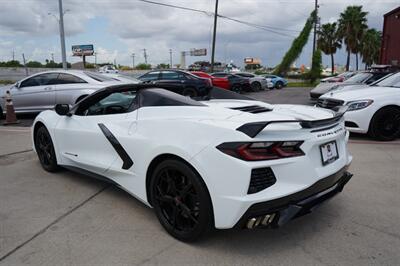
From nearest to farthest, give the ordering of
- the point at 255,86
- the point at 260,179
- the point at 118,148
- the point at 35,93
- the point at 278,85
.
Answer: the point at 260,179 < the point at 118,148 < the point at 35,93 < the point at 255,86 < the point at 278,85

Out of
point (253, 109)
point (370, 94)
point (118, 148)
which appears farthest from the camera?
point (370, 94)

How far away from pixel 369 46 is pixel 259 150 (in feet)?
188

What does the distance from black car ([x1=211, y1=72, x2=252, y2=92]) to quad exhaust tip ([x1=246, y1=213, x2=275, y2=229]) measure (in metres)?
20.4

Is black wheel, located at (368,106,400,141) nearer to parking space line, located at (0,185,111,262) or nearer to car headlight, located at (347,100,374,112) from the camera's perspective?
car headlight, located at (347,100,374,112)

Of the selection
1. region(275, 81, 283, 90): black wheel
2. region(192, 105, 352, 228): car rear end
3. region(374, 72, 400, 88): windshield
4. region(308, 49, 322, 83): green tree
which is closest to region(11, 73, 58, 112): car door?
region(192, 105, 352, 228): car rear end

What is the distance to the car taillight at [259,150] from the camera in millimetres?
2482

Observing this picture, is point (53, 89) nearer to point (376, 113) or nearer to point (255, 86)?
point (376, 113)

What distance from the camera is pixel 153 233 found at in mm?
3143

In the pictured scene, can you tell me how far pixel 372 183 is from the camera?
4.35 m

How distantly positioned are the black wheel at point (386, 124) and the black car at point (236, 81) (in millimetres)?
16273

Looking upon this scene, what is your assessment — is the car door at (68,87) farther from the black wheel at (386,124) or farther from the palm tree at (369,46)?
the palm tree at (369,46)

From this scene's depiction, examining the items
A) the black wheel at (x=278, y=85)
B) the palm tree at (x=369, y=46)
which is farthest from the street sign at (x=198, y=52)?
the black wheel at (x=278, y=85)

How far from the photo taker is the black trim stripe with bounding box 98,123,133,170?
3.37 meters

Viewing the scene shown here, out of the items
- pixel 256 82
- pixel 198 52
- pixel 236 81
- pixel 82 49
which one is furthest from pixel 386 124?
pixel 198 52
